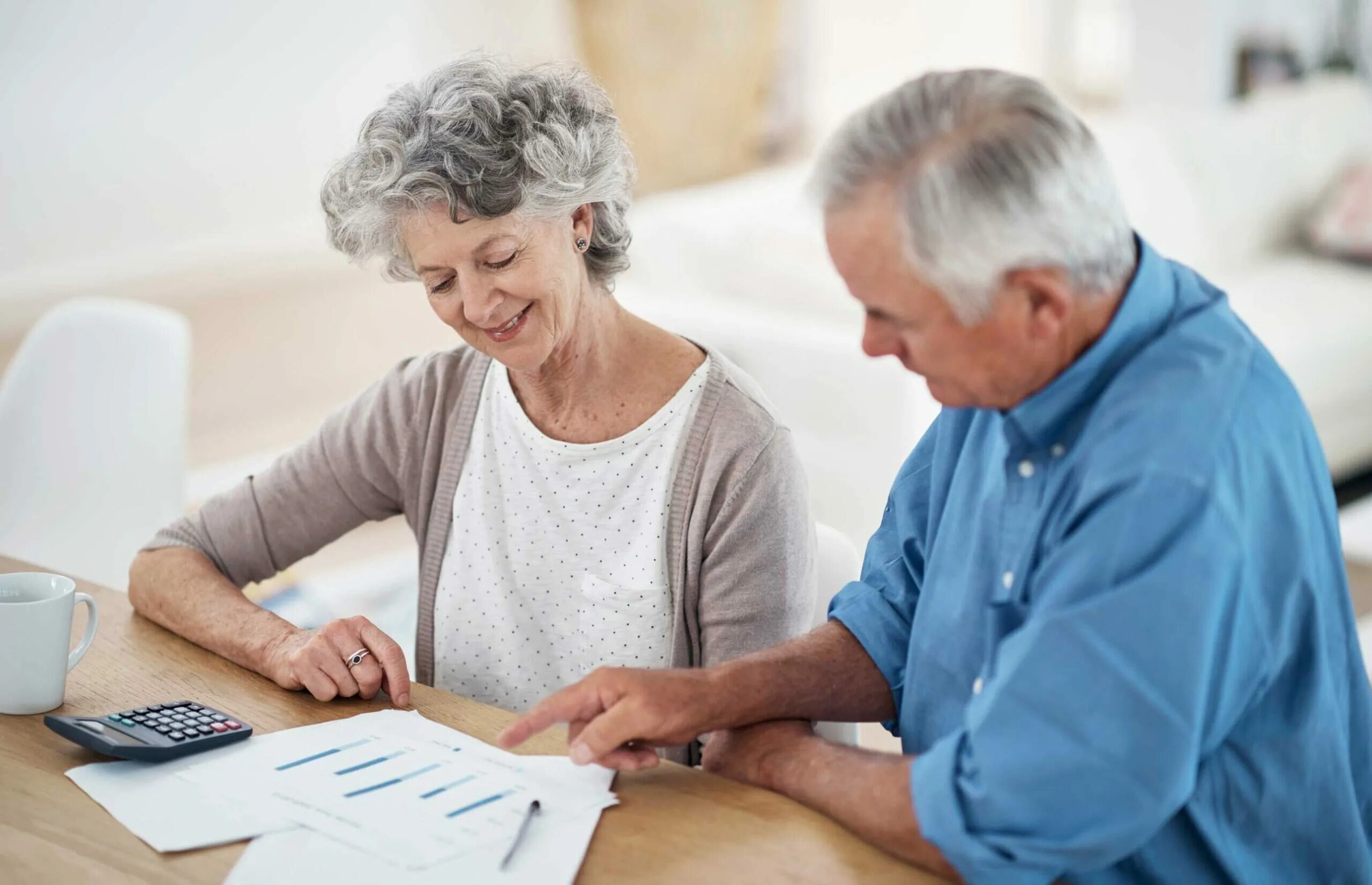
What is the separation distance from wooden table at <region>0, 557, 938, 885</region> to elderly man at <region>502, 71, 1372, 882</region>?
0.03 metres

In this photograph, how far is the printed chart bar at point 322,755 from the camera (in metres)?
1.19

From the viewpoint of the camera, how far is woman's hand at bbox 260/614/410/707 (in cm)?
132

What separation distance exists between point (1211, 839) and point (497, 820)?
21.5 inches

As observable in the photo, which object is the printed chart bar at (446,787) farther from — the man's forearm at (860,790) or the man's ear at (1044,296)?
the man's ear at (1044,296)

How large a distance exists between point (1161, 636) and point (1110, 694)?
0.17 feet

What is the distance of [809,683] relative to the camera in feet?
4.12

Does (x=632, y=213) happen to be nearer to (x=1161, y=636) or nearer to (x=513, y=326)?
(x=513, y=326)

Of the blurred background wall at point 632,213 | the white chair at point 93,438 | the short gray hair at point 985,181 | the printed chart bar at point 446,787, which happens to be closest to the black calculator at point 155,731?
the printed chart bar at point 446,787

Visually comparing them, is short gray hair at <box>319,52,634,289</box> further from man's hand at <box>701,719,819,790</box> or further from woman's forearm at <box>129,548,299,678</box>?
man's hand at <box>701,719,819,790</box>

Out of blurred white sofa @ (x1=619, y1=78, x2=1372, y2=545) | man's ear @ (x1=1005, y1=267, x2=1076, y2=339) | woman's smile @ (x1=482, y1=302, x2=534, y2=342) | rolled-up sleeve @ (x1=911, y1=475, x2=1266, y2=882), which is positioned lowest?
blurred white sofa @ (x1=619, y1=78, x2=1372, y2=545)

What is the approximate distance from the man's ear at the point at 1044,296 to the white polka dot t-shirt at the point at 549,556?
0.59 m

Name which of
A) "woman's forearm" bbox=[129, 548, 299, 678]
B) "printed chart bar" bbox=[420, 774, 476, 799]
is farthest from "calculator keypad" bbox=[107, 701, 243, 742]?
"printed chart bar" bbox=[420, 774, 476, 799]

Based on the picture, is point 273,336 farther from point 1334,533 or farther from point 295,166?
point 1334,533

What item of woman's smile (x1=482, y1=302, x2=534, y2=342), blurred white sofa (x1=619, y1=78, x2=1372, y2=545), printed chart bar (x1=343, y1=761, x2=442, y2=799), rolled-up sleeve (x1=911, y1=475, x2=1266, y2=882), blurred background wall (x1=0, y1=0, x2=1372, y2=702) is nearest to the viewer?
rolled-up sleeve (x1=911, y1=475, x2=1266, y2=882)
